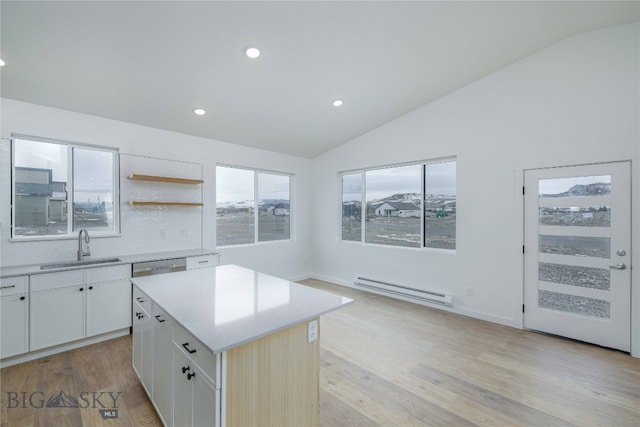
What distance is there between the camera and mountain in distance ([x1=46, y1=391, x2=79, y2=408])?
2158 millimetres

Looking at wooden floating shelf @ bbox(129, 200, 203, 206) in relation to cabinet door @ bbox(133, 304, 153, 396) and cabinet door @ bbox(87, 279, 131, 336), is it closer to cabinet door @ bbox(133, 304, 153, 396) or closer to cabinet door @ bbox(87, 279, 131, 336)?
cabinet door @ bbox(87, 279, 131, 336)

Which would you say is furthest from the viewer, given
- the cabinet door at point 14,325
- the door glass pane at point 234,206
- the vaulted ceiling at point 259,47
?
the door glass pane at point 234,206

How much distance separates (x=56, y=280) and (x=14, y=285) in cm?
29

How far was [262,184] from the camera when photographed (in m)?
5.44

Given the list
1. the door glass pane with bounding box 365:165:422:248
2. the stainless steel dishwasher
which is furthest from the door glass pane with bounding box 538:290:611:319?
the stainless steel dishwasher

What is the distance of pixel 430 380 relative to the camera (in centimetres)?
246

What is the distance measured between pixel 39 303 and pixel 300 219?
3994 millimetres

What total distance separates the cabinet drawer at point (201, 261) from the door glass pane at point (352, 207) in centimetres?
260

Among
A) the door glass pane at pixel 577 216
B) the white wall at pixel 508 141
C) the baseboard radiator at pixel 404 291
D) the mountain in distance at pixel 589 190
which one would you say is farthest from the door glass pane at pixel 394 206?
the mountain in distance at pixel 589 190

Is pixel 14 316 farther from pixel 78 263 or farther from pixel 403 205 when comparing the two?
pixel 403 205

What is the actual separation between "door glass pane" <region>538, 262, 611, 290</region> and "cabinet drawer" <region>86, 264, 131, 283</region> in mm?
4916

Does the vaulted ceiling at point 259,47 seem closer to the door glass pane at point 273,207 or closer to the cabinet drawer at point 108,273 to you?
the door glass pane at point 273,207

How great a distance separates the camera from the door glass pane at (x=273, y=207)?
5430 millimetres

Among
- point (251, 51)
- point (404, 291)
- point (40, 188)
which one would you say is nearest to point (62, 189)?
point (40, 188)
